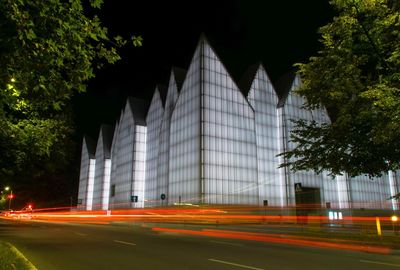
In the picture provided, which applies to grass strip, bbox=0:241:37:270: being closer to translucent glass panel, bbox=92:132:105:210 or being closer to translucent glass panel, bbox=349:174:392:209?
translucent glass panel, bbox=349:174:392:209

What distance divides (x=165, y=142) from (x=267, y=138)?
58.4 ft

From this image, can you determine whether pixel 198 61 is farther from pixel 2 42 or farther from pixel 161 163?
pixel 2 42

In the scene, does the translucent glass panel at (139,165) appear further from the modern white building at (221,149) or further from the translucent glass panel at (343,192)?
the translucent glass panel at (343,192)

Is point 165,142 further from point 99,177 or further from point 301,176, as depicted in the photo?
point 99,177

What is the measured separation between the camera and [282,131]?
62.2m

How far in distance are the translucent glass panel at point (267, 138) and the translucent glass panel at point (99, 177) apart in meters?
46.7

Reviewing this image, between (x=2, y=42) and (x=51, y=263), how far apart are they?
6.52 m

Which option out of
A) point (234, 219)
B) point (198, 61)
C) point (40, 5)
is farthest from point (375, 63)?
point (198, 61)

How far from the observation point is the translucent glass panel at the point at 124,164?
240 ft

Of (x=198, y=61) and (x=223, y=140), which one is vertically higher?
(x=198, y=61)

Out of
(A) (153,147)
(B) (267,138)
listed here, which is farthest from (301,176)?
(A) (153,147)

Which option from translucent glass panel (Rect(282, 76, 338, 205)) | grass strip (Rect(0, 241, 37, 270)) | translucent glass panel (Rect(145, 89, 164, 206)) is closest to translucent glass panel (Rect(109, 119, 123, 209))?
translucent glass panel (Rect(145, 89, 164, 206))

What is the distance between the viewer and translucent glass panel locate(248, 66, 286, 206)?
57.3 meters

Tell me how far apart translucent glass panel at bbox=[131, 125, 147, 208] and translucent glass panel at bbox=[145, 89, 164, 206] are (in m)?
1.31
